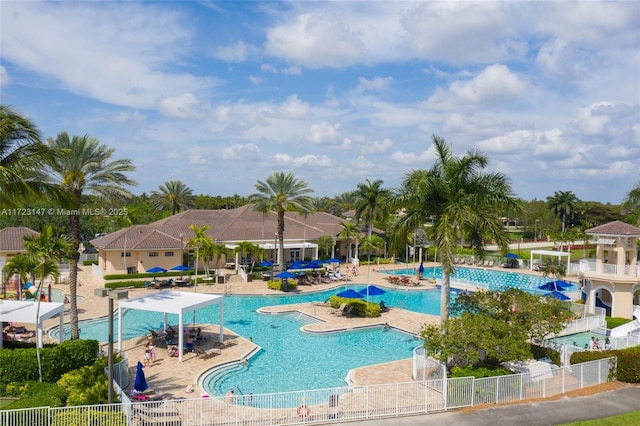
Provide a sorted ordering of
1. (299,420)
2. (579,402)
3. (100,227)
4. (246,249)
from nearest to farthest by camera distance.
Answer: (299,420), (579,402), (246,249), (100,227)

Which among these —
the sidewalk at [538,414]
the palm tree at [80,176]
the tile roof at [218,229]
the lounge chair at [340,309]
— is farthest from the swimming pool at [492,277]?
the palm tree at [80,176]

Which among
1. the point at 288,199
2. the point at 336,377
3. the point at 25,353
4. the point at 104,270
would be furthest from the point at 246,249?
the point at 25,353

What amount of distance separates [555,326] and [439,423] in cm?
741

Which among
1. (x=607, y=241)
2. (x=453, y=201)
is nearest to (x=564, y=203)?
(x=607, y=241)

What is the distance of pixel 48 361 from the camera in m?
17.8

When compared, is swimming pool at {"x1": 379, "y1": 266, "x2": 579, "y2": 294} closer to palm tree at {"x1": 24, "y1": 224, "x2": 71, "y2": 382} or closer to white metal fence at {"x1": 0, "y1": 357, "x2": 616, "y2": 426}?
white metal fence at {"x1": 0, "y1": 357, "x2": 616, "y2": 426}

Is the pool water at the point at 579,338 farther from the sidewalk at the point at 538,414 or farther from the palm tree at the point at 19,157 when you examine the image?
the palm tree at the point at 19,157

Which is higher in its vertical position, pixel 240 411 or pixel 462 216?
pixel 462 216

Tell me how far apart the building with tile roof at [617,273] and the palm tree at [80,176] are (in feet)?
96.5

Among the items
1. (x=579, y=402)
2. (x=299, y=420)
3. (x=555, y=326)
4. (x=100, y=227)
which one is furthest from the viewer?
(x=100, y=227)

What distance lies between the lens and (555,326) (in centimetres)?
1956

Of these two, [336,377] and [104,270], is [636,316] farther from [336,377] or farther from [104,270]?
[104,270]

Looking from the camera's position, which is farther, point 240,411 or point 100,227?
point 100,227

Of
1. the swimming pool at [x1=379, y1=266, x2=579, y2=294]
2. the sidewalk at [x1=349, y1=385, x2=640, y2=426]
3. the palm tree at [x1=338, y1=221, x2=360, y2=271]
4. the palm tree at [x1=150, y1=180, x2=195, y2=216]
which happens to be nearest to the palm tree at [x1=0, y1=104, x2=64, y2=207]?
the sidewalk at [x1=349, y1=385, x2=640, y2=426]
